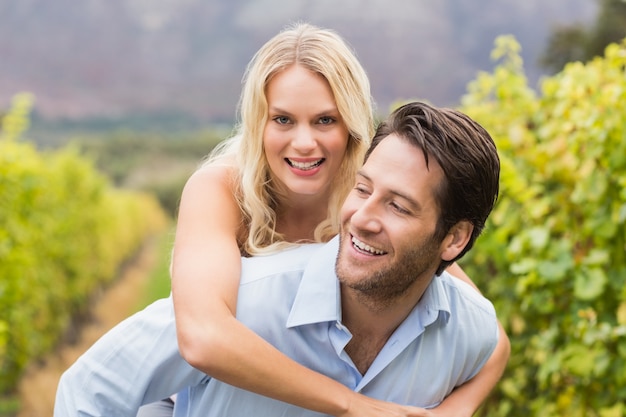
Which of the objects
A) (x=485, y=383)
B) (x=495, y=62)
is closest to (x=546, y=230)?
(x=485, y=383)

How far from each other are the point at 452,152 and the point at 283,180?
86 cm

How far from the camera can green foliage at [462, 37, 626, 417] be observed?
335 cm

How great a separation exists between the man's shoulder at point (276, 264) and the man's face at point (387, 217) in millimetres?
186

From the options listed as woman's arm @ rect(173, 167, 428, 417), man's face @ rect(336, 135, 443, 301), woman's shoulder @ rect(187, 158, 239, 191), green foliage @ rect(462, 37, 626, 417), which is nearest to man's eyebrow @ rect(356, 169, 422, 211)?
man's face @ rect(336, 135, 443, 301)

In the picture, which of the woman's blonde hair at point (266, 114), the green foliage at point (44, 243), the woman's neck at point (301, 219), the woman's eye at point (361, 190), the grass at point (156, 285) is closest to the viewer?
the woman's eye at point (361, 190)

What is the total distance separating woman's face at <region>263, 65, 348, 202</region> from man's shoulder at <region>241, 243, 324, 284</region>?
43 centimetres

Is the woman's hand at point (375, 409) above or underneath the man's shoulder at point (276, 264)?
underneath

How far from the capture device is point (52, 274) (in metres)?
9.73

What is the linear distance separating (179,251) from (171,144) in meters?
80.7

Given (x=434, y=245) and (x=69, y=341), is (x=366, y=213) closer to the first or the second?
(x=434, y=245)

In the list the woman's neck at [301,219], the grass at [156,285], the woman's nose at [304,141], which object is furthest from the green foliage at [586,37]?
the woman's nose at [304,141]

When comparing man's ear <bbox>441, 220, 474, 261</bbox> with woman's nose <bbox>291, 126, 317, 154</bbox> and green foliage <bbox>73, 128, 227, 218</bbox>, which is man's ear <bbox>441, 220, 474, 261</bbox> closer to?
woman's nose <bbox>291, 126, 317, 154</bbox>

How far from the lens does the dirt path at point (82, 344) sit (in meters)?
8.24

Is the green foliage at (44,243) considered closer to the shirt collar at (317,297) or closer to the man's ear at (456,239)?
the shirt collar at (317,297)
